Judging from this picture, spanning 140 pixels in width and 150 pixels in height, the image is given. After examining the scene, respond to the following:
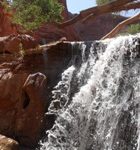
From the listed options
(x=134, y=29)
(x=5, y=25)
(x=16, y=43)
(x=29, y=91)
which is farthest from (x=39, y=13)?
(x=5, y=25)

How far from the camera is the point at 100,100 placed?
1094 cm

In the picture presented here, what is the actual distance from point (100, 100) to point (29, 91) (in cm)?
234

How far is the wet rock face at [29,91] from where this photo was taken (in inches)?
461

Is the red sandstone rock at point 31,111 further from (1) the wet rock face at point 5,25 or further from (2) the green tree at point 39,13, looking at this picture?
(1) the wet rock face at point 5,25

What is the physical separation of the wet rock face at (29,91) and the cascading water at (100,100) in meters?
0.32

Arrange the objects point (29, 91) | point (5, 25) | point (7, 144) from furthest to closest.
→ point (5, 25), point (29, 91), point (7, 144)

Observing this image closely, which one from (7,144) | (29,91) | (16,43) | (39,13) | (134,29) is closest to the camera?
(7,144)

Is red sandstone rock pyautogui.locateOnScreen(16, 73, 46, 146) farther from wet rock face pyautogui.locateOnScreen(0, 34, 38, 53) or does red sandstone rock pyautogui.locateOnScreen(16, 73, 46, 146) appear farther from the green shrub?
the green shrub

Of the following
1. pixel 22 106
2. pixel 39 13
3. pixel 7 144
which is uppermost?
pixel 39 13

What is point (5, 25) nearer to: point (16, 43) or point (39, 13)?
point (16, 43)

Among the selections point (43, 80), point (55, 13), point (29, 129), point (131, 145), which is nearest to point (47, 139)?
point (29, 129)

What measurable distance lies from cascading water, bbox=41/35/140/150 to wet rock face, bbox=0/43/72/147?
1.05ft

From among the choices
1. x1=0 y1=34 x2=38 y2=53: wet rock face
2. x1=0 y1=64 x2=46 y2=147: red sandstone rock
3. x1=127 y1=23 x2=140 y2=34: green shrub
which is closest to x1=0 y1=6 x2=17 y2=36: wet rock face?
x1=127 y1=23 x2=140 y2=34: green shrub

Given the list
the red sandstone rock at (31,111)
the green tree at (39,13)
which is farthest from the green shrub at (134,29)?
the green tree at (39,13)
